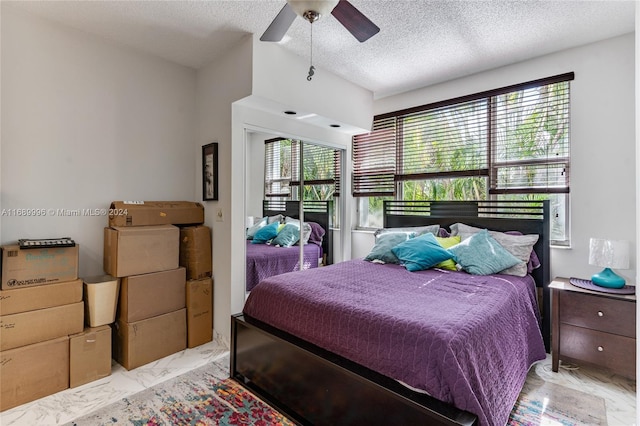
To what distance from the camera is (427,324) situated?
5.11ft

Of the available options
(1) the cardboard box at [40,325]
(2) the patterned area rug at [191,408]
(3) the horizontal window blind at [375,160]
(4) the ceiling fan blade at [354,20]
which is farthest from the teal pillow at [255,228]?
(4) the ceiling fan blade at [354,20]

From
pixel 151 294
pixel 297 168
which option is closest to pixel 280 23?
pixel 297 168

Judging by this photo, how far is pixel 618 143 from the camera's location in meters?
2.60

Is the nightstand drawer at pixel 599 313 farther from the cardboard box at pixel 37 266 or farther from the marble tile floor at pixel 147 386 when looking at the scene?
the cardboard box at pixel 37 266

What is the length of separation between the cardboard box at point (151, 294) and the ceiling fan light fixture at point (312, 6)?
7.23 ft

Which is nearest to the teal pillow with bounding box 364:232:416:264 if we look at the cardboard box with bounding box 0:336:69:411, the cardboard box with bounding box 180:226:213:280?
the cardboard box with bounding box 180:226:213:280

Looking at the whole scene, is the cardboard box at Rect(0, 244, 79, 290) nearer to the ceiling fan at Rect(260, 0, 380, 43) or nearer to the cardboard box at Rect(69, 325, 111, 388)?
the cardboard box at Rect(69, 325, 111, 388)

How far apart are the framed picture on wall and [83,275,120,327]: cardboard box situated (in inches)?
40.5

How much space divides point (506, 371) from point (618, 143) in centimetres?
213

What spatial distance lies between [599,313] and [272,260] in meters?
2.61

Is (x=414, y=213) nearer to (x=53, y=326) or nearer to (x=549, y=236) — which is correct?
(x=549, y=236)

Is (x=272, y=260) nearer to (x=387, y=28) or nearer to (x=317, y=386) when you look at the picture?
(x=317, y=386)

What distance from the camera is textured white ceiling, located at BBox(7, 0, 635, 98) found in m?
2.26

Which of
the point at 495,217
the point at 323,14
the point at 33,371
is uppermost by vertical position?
the point at 323,14
